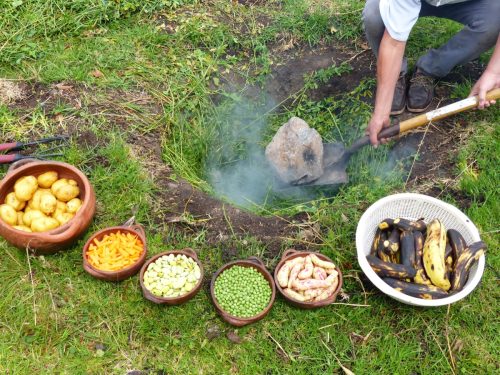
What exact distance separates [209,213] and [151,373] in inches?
47.5

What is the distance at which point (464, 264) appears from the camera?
3184mm

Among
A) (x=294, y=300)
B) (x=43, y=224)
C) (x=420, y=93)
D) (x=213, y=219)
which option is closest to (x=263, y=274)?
(x=294, y=300)

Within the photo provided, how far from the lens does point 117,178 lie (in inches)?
149

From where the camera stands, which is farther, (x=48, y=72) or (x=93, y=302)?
(x=48, y=72)

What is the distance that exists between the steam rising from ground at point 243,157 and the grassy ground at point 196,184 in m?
0.06

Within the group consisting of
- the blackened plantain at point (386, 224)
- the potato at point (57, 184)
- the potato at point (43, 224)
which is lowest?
the blackened plantain at point (386, 224)

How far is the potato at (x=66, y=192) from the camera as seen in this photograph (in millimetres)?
3359

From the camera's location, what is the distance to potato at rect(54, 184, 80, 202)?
3359 millimetres

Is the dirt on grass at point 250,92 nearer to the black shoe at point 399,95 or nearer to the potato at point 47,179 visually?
the black shoe at point 399,95

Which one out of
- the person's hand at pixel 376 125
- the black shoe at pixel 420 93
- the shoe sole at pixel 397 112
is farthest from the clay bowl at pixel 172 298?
the black shoe at pixel 420 93

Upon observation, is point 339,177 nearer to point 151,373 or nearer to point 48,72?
point 151,373

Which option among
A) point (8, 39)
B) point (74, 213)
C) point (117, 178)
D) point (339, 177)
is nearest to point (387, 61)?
point (339, 177)

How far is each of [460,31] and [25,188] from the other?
375cm

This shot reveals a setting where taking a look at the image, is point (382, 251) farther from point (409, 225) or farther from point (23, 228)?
point (23, 228)
